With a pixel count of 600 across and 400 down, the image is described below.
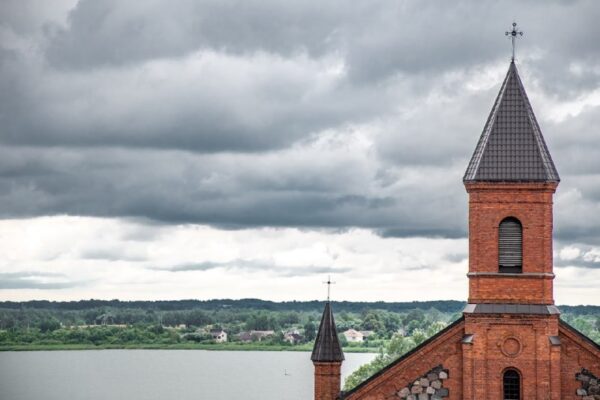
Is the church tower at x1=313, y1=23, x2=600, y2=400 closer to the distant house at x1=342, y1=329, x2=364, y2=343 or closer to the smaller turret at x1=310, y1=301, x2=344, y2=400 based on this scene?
the smaller turret at x1=310, y1=301, x2=344, y2=400

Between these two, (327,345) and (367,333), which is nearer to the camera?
(327,345)

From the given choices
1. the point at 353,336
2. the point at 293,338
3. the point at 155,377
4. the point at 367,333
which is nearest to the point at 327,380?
the point at 155,377

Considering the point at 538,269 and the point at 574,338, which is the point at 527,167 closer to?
the point at 538,269

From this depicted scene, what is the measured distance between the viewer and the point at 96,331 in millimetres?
199125

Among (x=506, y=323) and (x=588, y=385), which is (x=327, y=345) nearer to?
(x=506, y=323)

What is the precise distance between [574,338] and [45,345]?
6549 inches

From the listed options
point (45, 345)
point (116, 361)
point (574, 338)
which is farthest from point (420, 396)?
point (45, 345)

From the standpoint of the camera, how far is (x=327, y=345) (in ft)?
90.0

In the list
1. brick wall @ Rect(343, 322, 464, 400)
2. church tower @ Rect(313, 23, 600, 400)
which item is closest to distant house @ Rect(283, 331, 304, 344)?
brick wall @ Rect(343, 322, 464, 400)

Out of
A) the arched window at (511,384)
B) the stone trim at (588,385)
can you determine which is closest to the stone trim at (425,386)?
the arched window at (511,384)

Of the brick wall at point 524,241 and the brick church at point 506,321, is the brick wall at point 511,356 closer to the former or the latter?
the brick church at point 506,321

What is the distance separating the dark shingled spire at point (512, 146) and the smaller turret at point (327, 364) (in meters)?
5.39

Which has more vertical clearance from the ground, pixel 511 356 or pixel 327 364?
pixel 511 356

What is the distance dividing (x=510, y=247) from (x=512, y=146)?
8.29 ft
